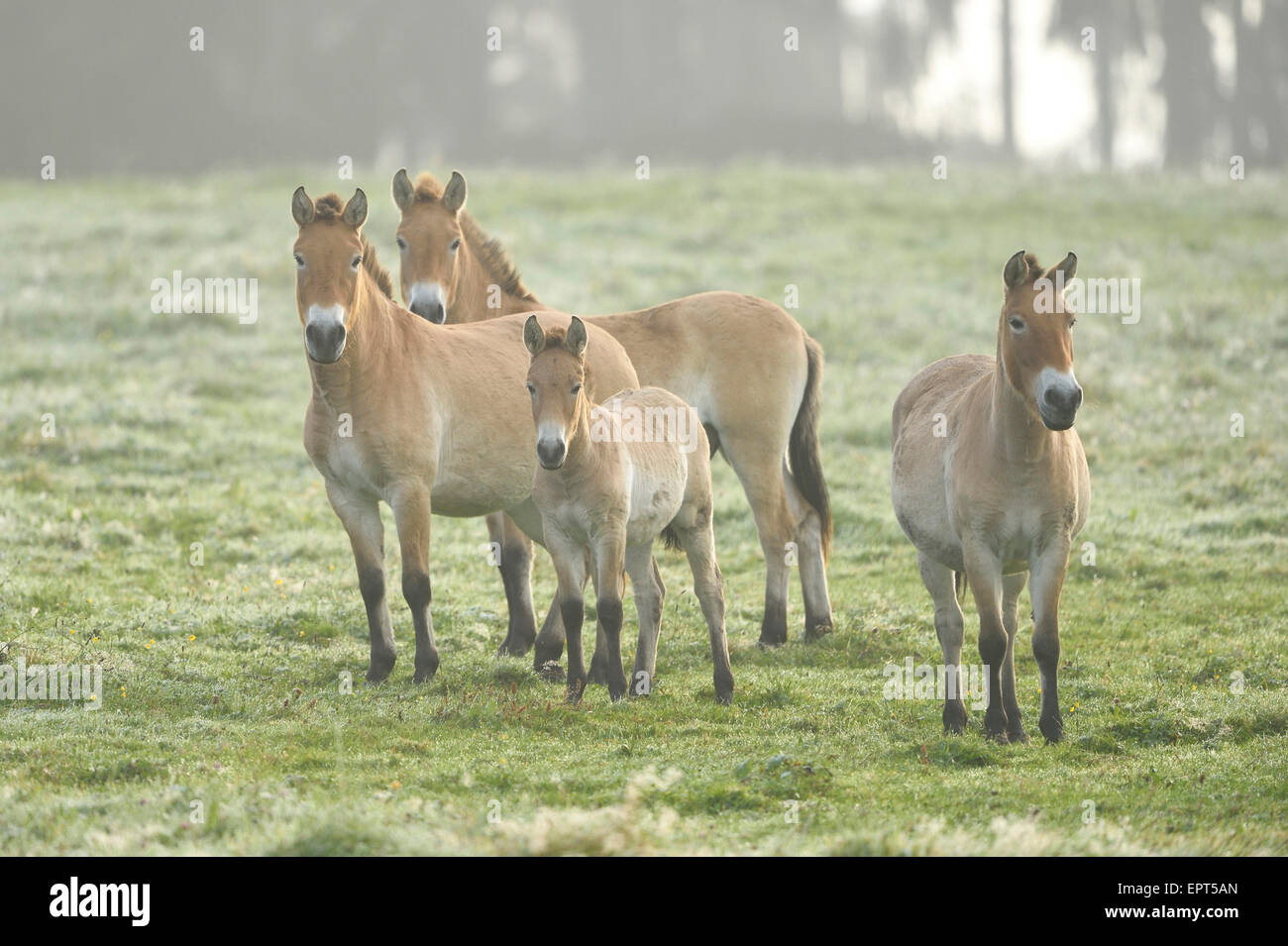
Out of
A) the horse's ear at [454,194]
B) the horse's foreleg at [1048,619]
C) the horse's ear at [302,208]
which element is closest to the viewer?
the horse's foreleg at [1048,619]

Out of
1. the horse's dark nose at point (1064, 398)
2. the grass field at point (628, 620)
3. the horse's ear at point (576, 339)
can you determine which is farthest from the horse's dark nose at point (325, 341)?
the horse's dark nose at point (1064, 398)

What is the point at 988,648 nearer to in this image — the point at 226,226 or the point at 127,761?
the point at 127,761

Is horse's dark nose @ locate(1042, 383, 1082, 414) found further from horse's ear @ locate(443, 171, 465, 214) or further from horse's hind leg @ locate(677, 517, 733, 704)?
horse's ear @ locate(443, 171, 465, 214)

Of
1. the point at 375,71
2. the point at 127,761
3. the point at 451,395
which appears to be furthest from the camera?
the point at 375,71

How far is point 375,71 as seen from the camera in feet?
165

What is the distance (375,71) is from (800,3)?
21954mm

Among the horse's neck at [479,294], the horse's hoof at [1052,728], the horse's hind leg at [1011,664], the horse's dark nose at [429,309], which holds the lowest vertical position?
the horse's hoof at [1052,728]

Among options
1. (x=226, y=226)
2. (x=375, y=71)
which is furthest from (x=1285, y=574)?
(x=375, y=71)

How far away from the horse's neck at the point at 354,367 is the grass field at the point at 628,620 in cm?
192

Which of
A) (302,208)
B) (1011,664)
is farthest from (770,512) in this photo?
(302,208)

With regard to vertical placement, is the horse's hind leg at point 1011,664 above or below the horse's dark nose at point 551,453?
below

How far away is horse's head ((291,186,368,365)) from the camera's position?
806 cm

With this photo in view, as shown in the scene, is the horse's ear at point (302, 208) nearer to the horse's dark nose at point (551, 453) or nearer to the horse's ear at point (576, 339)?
the horse's ear at point (576, 339)

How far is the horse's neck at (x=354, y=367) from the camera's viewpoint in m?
8.59
